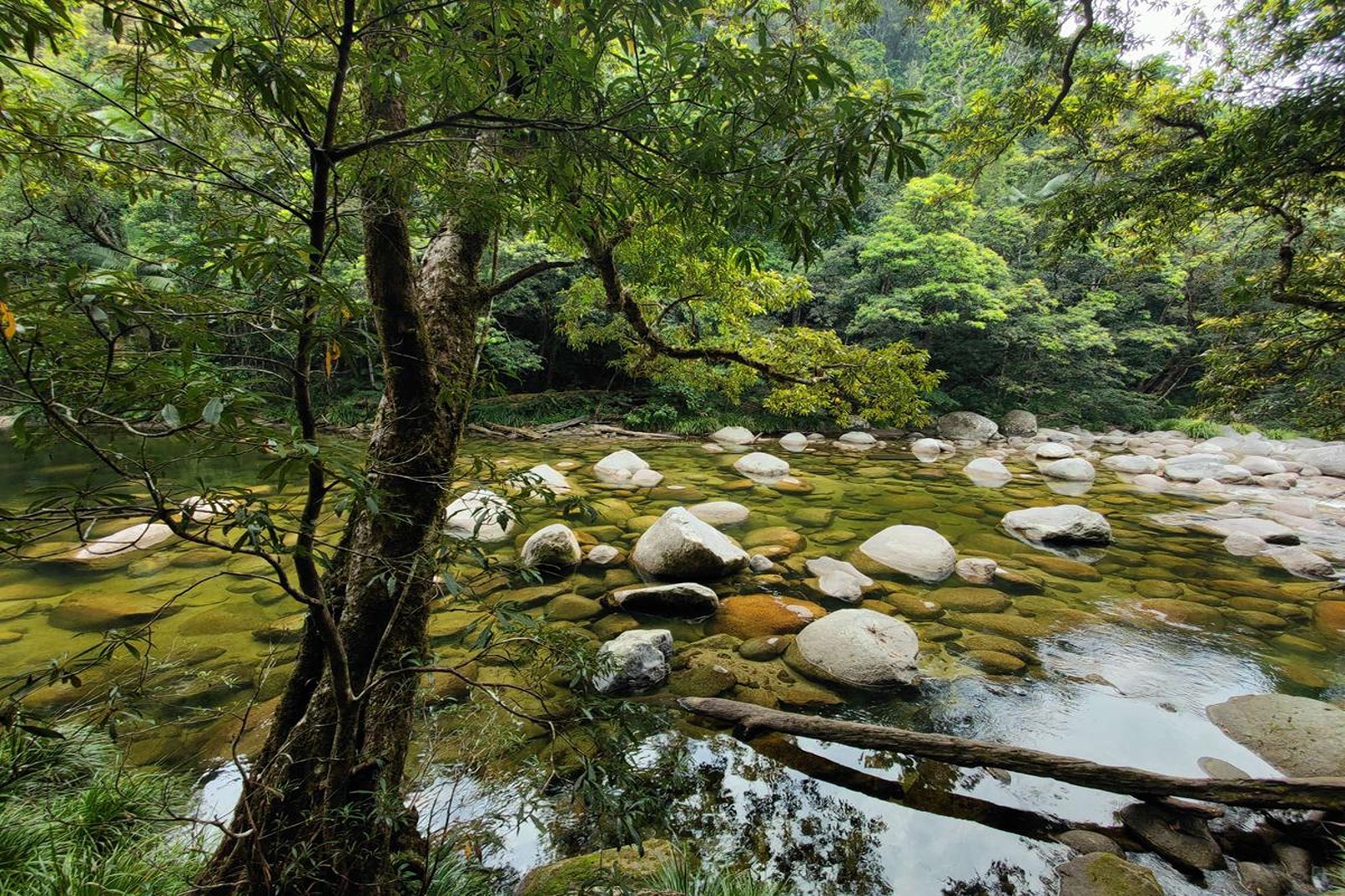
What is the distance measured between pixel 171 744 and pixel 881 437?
1569cm

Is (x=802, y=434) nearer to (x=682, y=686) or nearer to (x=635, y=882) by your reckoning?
(x=682, y=686)

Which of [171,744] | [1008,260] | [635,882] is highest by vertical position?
[1008,260]

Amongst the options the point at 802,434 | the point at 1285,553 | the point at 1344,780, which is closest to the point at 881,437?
the point at 802,434

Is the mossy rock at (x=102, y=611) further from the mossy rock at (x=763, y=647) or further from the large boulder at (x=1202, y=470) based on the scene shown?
the large boulder at (x=1202, y=470)

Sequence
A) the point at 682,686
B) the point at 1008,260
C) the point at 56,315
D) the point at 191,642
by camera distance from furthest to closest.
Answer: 1. the point at 1008,260
2. the point at 191,642
3. the point at 682,686
4. the point at 56,315

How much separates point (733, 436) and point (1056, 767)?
39.8 ft

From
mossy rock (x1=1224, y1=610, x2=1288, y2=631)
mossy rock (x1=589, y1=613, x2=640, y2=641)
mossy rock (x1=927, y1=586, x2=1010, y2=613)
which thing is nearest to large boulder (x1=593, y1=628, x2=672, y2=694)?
mossy rock (x1=589, y1=613, x2=640, y2=641)

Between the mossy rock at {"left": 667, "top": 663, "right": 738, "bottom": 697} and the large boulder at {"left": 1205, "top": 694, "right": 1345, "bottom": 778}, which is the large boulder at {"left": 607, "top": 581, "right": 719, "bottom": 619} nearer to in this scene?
the mossy rock at {"left": 667, "top": 663, "right": 738, "bottom": 697}

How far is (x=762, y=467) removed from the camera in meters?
10.4

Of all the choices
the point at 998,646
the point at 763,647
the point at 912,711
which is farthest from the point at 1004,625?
the point at 763,647

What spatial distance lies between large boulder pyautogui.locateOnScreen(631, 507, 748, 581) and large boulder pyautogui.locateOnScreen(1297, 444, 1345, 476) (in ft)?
53.2

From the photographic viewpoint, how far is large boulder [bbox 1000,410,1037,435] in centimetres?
1703

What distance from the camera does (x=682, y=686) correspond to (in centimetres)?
344

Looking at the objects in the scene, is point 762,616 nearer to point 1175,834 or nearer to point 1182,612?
point 1175,834
